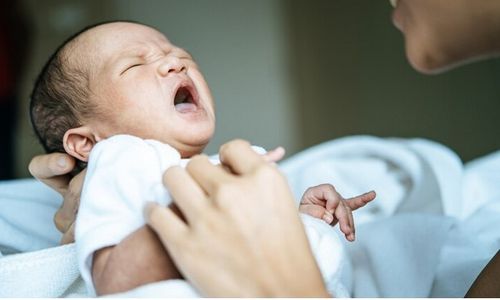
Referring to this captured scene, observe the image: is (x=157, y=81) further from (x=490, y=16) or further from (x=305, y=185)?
(x=305, y=185)

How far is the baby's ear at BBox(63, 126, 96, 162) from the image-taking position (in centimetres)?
76

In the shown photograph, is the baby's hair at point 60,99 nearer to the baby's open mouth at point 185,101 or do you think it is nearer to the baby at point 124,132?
the baby at point 124,132

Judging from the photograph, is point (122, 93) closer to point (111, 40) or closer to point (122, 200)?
point (111, 40)

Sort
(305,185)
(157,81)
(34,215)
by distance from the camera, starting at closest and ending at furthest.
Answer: (157,81) → (34,215) → (305,185)

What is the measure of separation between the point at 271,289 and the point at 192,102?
39cm

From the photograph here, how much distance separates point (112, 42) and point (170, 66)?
88 mm

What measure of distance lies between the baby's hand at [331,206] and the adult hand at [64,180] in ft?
0.93

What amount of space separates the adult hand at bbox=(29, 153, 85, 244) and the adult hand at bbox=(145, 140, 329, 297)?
1.02 feet

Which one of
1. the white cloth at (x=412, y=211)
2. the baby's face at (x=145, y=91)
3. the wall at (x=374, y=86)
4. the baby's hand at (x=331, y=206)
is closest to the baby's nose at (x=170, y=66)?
the baby's face at (x=145, y=91)

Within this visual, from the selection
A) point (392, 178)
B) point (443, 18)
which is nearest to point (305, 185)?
point (392, 178)

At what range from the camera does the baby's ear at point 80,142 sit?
2.50ft

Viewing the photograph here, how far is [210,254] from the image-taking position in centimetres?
48

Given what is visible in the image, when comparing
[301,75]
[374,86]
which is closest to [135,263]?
[374,86]

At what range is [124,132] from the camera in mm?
745
